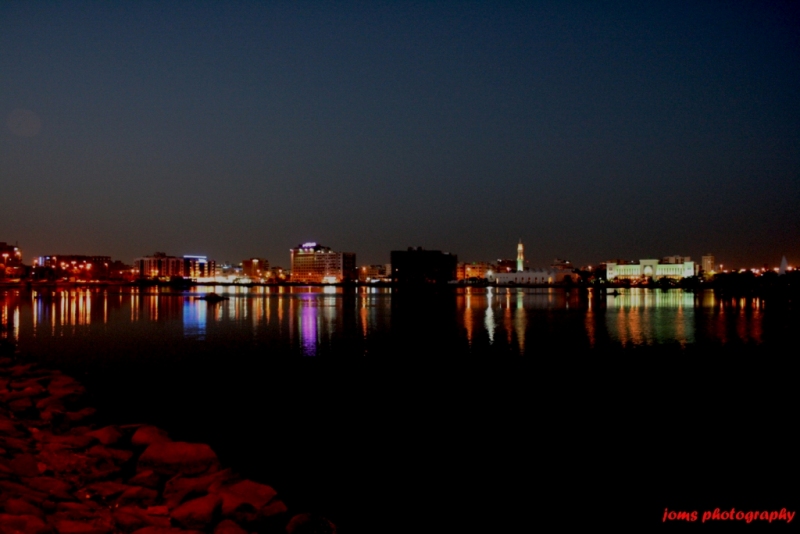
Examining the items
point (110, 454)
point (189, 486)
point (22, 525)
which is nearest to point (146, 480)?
point (189, 486)

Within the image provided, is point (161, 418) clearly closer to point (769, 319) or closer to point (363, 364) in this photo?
point (363, 364)

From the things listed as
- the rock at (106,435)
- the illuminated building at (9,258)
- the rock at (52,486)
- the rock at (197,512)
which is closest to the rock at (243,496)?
the rock at (197,512)

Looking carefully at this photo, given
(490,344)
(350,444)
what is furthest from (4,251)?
(350,444)

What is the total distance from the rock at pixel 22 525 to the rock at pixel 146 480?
6.46ft

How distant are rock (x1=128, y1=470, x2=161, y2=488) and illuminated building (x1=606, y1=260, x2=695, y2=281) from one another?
183882mm

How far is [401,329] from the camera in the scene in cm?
3341

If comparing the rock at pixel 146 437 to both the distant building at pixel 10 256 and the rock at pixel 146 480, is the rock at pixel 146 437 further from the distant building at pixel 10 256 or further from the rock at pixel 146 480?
the distant building at pixel 10 256

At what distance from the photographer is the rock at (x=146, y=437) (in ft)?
29.1

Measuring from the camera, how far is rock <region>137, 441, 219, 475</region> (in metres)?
7.77

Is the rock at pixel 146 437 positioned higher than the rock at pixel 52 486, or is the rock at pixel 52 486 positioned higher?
the rock at pixel 52 486

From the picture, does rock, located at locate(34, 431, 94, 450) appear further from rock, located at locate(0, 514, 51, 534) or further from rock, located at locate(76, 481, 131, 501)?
rock, located at locate(0, 514, 51, 534)

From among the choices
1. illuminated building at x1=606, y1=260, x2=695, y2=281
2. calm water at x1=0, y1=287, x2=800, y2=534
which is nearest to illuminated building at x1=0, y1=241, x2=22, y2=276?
calm water at x1=0, y1=287, x2=800, y2=534

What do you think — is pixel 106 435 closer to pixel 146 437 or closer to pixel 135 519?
pixel 146 437

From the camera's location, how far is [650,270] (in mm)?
177250
